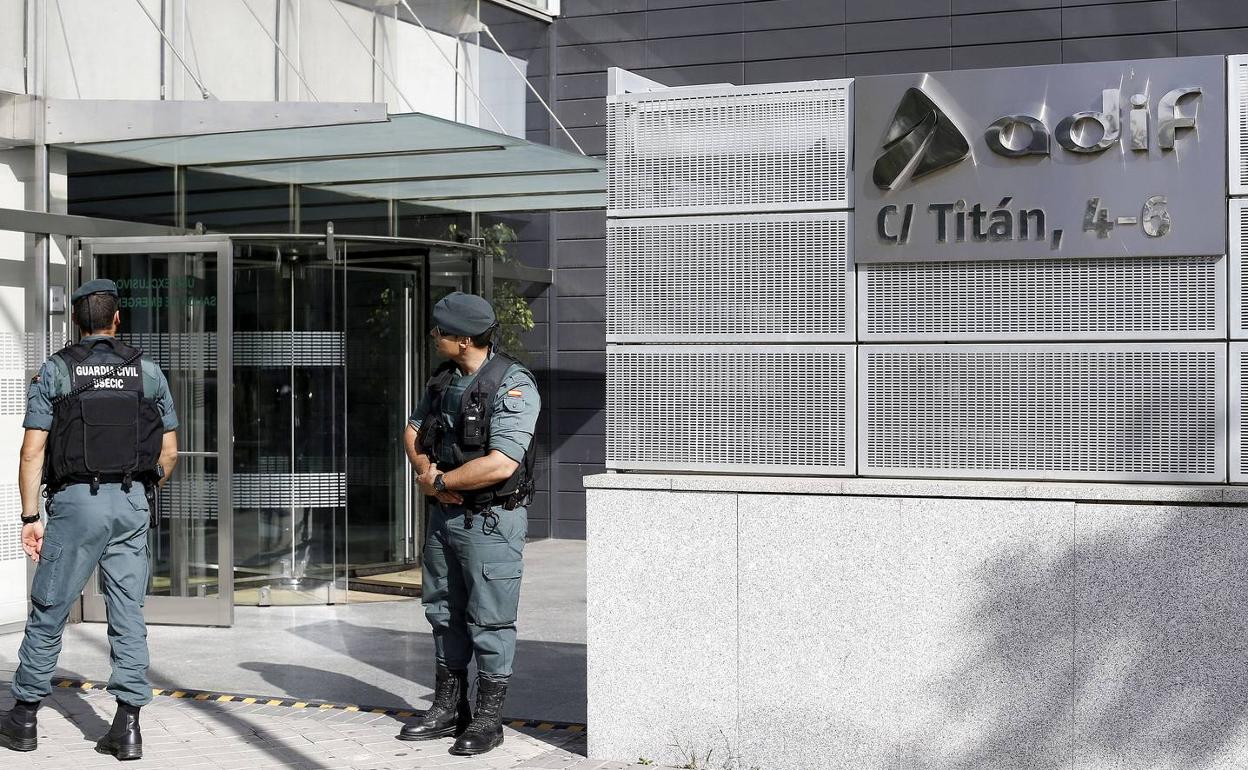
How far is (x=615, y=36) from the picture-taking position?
14.9m

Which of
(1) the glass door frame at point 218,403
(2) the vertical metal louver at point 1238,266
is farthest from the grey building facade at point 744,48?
(2) the vertical metal louver at point 1238,266

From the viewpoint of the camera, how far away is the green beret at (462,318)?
20.4 feet

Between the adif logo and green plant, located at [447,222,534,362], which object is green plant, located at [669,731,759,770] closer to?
the adif logo

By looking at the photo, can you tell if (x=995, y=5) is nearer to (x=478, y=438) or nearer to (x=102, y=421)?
(x=478, y=438)

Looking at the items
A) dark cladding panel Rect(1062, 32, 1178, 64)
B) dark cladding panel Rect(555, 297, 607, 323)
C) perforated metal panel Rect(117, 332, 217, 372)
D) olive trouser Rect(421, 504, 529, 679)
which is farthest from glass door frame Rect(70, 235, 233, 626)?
dark cladding panel Rect(1062, 32, 1178, 64)

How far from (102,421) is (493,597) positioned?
1787 mm

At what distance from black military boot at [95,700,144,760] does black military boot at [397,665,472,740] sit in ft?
3.50

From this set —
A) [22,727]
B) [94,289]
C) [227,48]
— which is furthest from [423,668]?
[227,48]

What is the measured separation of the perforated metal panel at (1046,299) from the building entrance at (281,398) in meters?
5.50

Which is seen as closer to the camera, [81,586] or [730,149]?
[730,149]

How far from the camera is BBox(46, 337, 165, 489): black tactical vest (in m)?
6.28

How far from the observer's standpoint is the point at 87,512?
627 cm

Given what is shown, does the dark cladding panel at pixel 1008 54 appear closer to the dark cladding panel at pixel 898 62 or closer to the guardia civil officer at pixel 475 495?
the dark cladding panel at pixel 898 62

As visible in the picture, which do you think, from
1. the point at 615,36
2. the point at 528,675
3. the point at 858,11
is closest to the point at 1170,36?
the point at 858,11
